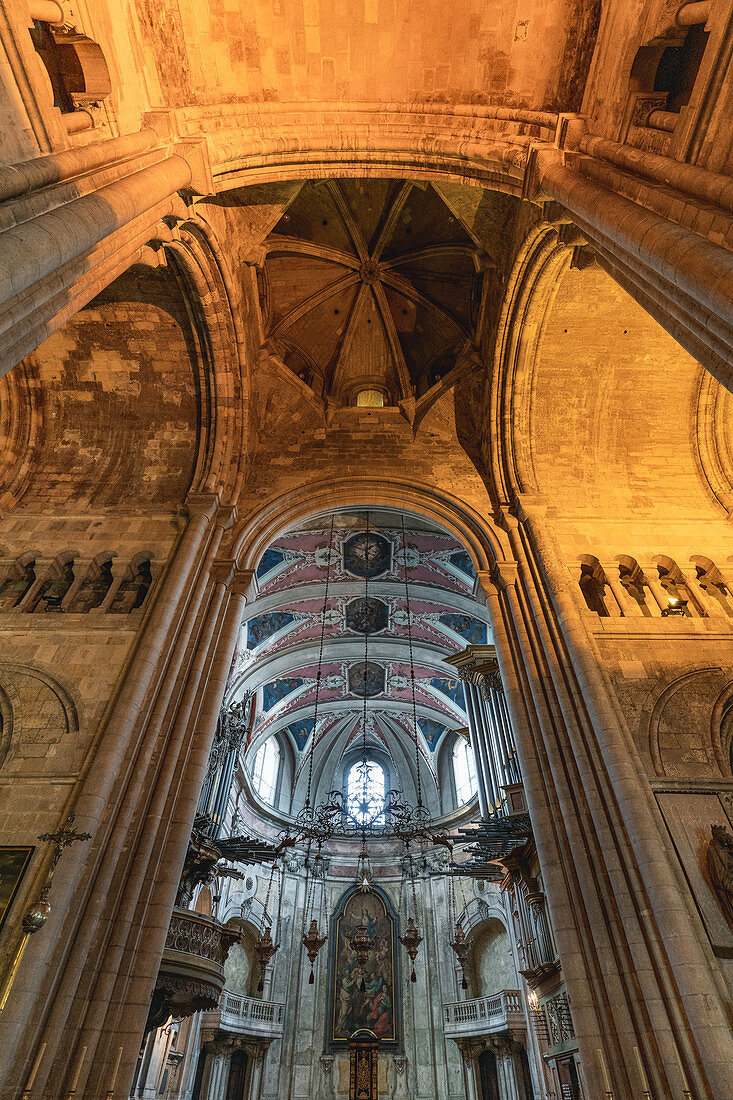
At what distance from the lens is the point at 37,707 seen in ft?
24.3

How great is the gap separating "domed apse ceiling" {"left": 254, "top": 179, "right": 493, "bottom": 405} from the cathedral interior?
0.08m

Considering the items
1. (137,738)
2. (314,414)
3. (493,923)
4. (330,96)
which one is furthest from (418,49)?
(493,923)

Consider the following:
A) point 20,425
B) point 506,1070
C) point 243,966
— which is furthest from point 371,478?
point 243,966

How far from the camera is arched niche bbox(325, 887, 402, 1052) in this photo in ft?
57.6

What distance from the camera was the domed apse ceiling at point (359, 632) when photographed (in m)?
15.9

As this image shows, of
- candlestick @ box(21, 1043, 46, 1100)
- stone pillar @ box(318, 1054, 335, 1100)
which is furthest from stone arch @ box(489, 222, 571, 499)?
stone pillar @ box(318, 1054, 335, 1100)

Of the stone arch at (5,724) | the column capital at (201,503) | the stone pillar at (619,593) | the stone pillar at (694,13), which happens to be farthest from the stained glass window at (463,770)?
the stone pillar at (694,13)

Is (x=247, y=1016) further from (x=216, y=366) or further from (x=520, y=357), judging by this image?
(x=520, y=357)

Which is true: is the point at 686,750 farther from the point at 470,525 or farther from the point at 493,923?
the point at 493,923

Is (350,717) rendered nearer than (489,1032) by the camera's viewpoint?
No

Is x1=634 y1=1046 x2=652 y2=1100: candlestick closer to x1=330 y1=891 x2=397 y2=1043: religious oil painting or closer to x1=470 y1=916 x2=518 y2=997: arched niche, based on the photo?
x1=470 y1=916 x2=518 y2=997: arched niche

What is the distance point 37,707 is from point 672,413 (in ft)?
36.2

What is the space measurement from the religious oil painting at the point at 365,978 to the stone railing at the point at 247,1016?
1672 millimetres

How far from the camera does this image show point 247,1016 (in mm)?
16516
